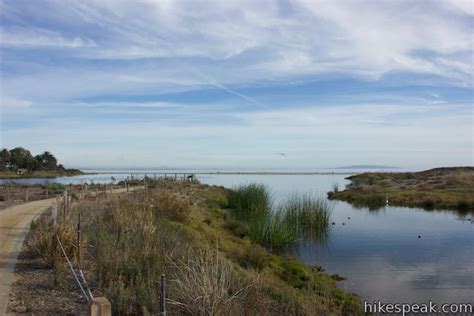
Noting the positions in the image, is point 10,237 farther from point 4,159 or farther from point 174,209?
point 4,159

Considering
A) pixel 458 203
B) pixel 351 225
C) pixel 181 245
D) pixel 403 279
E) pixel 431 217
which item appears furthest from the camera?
pixel 458 203

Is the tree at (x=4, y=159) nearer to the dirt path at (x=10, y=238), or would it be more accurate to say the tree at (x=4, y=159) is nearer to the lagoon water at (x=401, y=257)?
the dirt path at (x=10, y=238)

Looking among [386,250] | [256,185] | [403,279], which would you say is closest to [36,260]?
[403,279]

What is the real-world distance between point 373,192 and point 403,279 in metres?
38.4

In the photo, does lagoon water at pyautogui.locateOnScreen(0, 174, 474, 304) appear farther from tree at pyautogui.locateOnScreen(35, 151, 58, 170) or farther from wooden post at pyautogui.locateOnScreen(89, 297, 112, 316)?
Result: tree at pyautogui.locateOnScreen(35, 151, 58, 170)

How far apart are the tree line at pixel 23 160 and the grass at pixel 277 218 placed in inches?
3455

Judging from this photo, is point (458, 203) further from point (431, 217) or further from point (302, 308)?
point (302, 308)

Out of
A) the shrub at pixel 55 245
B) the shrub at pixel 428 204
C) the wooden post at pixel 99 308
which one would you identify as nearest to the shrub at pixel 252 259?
the shrub at pixel 55 245

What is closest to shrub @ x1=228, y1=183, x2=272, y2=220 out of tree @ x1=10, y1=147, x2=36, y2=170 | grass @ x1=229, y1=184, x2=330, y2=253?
grass @ x1=229, y1=184, x2=330, y2=253

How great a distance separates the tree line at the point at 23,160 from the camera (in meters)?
107

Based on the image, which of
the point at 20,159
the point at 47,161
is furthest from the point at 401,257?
the point at 47,161

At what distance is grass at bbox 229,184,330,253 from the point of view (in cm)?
2048

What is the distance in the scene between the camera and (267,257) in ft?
49.8

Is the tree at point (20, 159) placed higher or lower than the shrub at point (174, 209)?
higher
